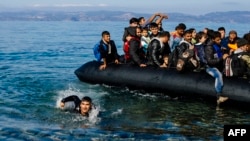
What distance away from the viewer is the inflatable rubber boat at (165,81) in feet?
40.2

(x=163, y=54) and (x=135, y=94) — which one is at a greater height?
(x=163, y=54)

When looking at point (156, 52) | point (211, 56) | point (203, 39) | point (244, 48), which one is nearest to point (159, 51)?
point (156, 52)

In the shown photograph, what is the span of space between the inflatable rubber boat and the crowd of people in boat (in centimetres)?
19

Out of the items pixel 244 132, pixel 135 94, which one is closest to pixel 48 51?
pixel 135 94

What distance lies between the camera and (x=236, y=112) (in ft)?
40.5

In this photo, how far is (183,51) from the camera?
13148 mm

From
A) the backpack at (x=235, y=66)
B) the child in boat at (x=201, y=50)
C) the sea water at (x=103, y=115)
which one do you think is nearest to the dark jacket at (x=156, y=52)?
the sea water at (x=103, y=115)

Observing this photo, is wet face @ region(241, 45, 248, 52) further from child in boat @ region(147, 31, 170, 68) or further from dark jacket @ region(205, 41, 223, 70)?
child in boat @ region(147, 31, 170, 68)

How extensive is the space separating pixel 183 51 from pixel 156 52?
0.97 meters

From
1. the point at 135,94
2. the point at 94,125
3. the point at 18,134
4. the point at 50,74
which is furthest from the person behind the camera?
the point at 50,74

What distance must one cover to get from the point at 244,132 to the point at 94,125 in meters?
3.73

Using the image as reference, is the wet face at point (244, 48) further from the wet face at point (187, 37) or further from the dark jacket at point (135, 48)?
the dark jacket at point (135, 48)

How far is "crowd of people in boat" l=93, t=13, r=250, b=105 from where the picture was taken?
1220cm

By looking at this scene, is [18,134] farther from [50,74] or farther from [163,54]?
[50,74]
